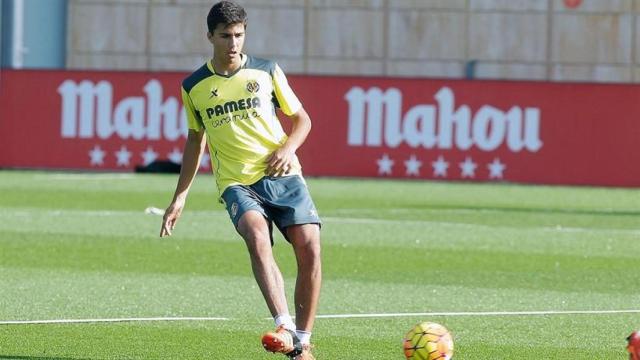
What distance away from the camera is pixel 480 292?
13.4 metres

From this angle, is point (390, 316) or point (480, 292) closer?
point (390, 316)

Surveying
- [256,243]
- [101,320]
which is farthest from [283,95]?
[101,320]

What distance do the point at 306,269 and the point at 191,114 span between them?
3.63 feet

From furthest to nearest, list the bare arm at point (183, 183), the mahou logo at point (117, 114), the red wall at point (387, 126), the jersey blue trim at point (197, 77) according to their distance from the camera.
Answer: the mahou logo at point (117, 114) → the red wall at point (387, 126) → the bare arm at point (183, 183) → the jersey blue trim at point (197, 77)

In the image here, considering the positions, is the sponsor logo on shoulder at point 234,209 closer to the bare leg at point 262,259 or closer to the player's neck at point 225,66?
the bare leg at point 262,259

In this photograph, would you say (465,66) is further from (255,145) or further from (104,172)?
(255,145)

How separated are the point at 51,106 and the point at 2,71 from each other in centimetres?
106

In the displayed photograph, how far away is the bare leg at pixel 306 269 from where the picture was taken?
9.38 m

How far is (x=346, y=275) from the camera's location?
14453 mm

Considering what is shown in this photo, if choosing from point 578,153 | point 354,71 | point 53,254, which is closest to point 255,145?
point 53,254

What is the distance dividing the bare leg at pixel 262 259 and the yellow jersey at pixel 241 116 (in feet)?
0.98

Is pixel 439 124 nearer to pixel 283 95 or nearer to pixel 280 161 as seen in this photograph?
pixel 283 95

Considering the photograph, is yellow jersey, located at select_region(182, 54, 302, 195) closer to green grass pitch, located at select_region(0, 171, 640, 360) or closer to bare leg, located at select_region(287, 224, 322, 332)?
bare leg, located at select_region(287, 224, 322, 332)

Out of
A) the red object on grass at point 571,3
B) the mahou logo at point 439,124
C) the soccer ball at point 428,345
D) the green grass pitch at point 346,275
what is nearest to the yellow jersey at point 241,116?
the green grass pitch at point 346,275
